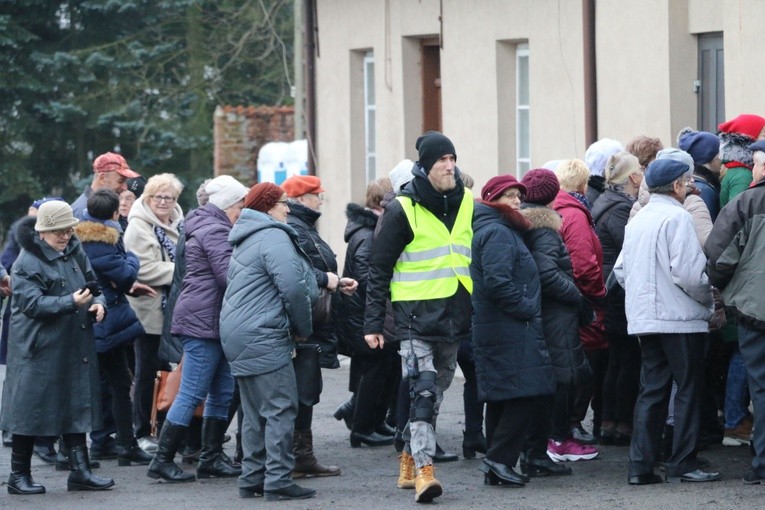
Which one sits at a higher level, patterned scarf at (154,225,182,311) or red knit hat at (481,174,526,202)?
red knit hat at (481,174,526,202)

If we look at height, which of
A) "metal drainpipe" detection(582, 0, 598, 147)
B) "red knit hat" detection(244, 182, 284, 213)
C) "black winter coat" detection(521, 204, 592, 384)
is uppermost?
"metal drainpipe" detection(582, 0, 598, 147)

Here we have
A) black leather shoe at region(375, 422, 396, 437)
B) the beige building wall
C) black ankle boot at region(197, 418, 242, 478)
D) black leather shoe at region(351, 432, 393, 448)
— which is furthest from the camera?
the beige building wall

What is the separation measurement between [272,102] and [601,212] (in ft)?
77.1

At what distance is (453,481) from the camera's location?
943 centimetres

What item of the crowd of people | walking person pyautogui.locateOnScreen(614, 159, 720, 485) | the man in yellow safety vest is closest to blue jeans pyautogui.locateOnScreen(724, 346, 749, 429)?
the crowd of people

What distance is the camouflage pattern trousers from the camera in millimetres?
8688

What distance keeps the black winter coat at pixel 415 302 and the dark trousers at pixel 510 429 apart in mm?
490

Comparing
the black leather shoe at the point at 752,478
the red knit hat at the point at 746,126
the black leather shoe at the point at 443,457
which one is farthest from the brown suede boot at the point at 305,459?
the red knit hat at the point at 746,126

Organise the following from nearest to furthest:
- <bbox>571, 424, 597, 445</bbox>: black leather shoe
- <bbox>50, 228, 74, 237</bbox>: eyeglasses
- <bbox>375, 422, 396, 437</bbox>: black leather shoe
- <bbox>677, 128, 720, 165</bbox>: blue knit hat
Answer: <bbox>50, 228, 74, 237</bbox>: eyeglasses, <bbox>677, 128, 720, 165</bbox>: blue knit hat, <bbox>571, 424, 597, 445</bbox>: black leather shoe, <bbox>375, 422, 396, 437</bbox>: black leather shoe

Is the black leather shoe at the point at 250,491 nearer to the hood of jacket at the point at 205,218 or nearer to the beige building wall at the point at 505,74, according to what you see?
the hood of jacket at the point at 205,218

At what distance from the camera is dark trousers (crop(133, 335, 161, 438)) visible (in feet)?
35.0

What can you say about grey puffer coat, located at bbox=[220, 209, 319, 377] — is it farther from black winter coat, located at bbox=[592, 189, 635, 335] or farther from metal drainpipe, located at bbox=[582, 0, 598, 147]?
metal drainpipe, located at bbox=[582, 0, 598, 147]

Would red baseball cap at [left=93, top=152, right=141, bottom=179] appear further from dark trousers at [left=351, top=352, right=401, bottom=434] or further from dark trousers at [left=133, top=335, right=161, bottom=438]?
dark trousers at [left=351, top=352, right=401, bottom=434]

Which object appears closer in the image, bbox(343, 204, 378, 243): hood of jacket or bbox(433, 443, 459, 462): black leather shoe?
bbox(433, 443, 459, 462): black leather shoe
